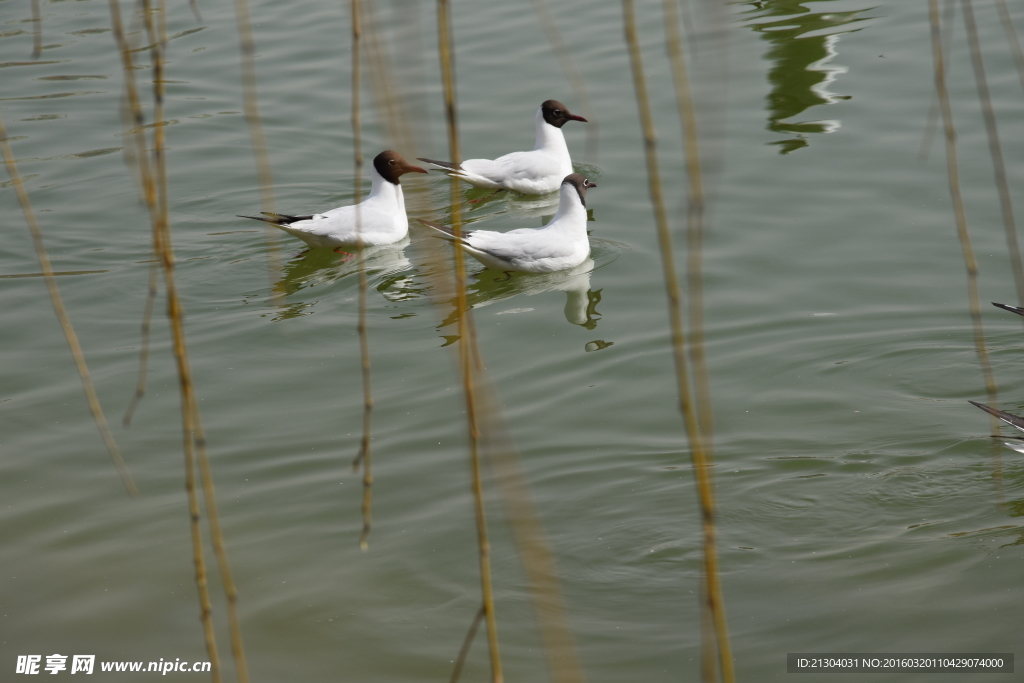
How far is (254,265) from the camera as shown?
7.35 metres

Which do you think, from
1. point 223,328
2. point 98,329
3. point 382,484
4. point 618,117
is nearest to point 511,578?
point 382,484

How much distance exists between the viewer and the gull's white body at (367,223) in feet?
24.2

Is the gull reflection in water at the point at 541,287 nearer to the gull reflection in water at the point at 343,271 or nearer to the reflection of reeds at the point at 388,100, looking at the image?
the gull reflection in water at the point at 343,271

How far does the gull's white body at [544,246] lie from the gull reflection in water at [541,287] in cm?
6

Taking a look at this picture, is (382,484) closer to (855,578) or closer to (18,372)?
(855,578)

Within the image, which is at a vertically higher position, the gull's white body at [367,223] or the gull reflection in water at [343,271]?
the gull's white body at [367,223]

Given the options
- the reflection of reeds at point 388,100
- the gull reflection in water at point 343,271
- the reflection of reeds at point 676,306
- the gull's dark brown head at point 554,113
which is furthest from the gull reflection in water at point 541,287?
the reflection of reeds at point 676,306

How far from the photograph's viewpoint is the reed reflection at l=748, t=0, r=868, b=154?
26.6 feet

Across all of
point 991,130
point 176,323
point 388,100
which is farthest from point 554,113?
point 176,323

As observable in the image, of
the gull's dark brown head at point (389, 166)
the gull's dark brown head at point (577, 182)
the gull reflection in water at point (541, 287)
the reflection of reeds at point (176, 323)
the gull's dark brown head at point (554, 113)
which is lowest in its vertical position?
the gull reflection in water at point (541, 287)

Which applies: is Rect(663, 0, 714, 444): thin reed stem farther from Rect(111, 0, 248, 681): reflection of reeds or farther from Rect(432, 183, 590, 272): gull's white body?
Rect(432, 183, 590, 272): gull's white body

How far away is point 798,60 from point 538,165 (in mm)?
2637

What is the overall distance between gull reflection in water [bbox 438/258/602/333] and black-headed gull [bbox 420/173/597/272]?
0.20 feet

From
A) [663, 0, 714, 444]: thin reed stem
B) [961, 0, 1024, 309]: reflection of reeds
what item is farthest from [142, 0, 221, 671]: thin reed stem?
[961, 0, 1024, 309]: reflection of reeds
